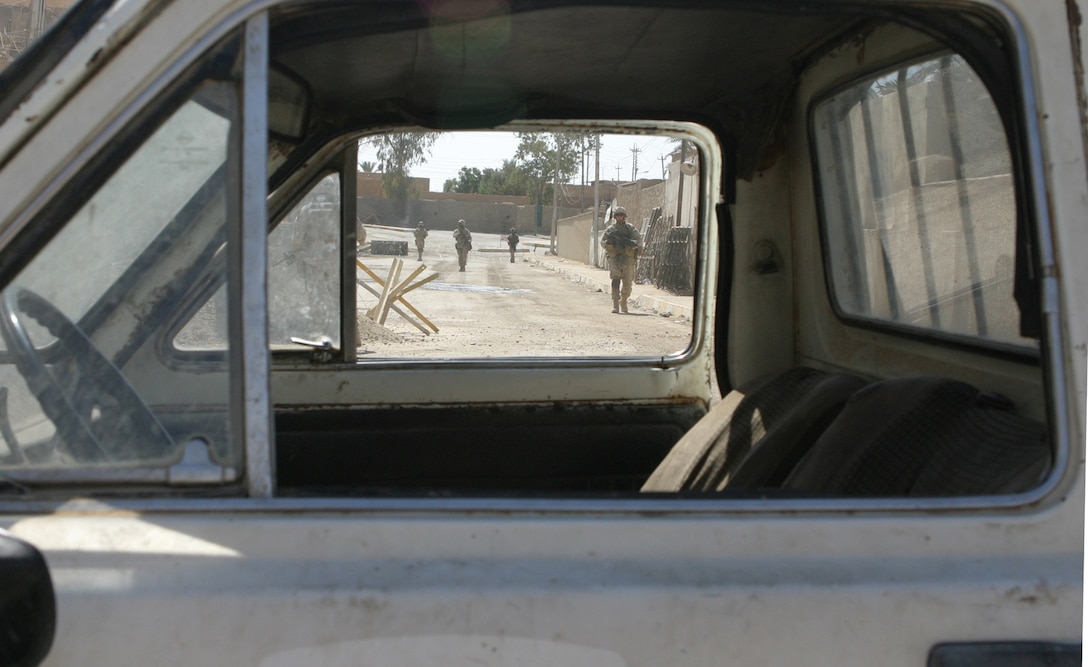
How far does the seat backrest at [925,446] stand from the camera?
145 cm

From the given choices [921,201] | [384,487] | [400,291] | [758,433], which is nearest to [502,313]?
[400,291]

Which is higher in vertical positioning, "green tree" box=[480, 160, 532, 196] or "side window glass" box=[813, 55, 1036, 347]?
"green tree" box=[480, 160, 532, 196]

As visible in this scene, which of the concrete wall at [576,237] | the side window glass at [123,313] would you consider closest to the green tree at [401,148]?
the side window glass at [123,313]

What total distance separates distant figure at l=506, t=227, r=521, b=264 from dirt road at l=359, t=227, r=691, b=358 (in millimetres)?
168

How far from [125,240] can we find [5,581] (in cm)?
49

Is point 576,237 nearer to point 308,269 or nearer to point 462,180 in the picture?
point 462,180

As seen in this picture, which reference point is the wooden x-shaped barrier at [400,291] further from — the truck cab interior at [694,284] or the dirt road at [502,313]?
the truck cab interior at [694,284]

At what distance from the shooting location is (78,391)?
48.3 inches

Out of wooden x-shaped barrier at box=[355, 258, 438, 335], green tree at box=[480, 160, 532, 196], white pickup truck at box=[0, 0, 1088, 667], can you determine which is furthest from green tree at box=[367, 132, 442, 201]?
wooden x-shaped barrier at box=[355, 258, 438, 335]

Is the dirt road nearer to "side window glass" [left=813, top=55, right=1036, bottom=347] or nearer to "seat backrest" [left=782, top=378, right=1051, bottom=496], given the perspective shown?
"side window glass" [left=813, top=55, right=1036, bottom=347]

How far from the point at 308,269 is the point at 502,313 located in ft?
32.1

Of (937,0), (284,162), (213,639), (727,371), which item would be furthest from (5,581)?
(727,371)

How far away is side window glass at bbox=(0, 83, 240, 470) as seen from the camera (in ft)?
3.86

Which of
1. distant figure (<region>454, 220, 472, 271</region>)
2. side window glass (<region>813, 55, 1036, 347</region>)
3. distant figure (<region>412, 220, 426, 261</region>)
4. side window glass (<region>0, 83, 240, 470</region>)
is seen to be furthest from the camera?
distant figure (<region>454, 220, 472, 271</region>)
